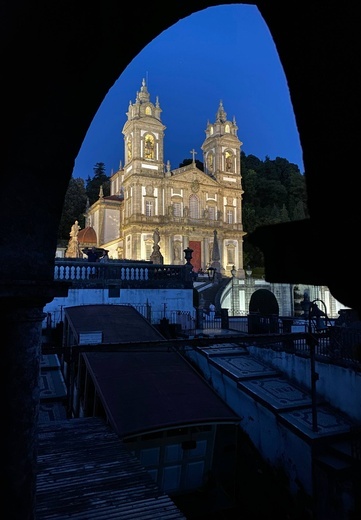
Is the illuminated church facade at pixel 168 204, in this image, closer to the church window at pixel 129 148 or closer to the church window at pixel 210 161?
the church window at pixel 129 148

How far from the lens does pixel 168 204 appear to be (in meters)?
48.9

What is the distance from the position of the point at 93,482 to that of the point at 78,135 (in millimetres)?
4867

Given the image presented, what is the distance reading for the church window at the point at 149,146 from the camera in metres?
49.2

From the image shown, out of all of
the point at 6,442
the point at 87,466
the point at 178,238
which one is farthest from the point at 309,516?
the point at 178,238

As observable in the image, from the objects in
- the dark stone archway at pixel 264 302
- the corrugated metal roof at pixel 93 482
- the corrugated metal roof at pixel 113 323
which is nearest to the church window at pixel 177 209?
the dark stone archway at pixel 264 302

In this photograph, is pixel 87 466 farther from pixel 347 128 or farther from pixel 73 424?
pixel 347 128

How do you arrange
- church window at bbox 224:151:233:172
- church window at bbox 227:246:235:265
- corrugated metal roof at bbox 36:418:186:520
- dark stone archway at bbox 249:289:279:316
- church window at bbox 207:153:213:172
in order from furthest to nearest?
church window at bbox 207:153:213:172 < church window at bbox 224:151:233:172 < church window at bbox 227:246:235:265 < dark stone archway at bbox 249:289:279:316 < corrugated metal roof at bbox 36:418:186:520

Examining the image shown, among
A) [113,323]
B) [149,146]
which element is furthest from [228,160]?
[113,323]

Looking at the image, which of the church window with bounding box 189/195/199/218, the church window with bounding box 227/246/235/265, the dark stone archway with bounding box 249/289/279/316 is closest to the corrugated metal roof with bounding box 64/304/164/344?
the dark stone archway with bounding box 249/289/279/316

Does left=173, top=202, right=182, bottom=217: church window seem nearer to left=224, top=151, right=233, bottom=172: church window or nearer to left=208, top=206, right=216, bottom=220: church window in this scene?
left=208, top=206, right=216, bottom=220: church window

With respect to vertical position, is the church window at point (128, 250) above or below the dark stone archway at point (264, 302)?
above

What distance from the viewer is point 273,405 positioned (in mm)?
11031

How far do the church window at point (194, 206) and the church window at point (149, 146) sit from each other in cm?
851

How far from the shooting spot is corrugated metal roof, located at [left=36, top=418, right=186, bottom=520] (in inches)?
169
